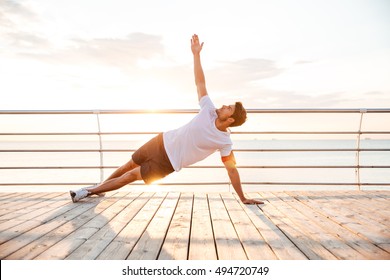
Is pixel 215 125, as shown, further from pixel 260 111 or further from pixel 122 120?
pixel 122 120

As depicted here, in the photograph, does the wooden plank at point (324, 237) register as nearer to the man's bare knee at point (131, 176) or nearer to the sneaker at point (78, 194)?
the man's bare knee at point (131, 176)

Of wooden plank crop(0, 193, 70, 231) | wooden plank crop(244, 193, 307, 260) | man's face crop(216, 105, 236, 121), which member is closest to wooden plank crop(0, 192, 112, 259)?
wooden plank crop(0, 193, 70, 231)

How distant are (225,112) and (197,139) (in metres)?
0.38

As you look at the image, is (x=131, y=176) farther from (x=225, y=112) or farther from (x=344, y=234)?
(x=344, y=234)

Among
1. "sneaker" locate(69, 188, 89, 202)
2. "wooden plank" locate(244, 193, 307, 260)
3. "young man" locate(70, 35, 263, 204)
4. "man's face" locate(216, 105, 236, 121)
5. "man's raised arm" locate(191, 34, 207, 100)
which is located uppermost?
"man's raised arm" locate(191, 34, 207, 100)

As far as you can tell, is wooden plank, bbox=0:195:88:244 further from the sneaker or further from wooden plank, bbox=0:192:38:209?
wooden plank, bbox=0:192:38:209

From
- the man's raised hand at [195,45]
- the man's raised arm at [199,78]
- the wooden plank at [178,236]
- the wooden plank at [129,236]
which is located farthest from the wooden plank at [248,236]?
the man's raised hand at [195,45]

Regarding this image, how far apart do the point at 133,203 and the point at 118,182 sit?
347 mm

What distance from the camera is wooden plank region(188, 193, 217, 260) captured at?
6.67 feet

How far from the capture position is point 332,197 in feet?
13.5

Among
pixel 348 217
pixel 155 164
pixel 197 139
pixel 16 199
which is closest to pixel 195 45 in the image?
pixel 197 139

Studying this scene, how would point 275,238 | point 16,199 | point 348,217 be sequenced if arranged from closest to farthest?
point 275,238
point 348,217
point 16,199

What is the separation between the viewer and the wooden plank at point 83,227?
2.04 metres

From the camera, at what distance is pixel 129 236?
2400mm
